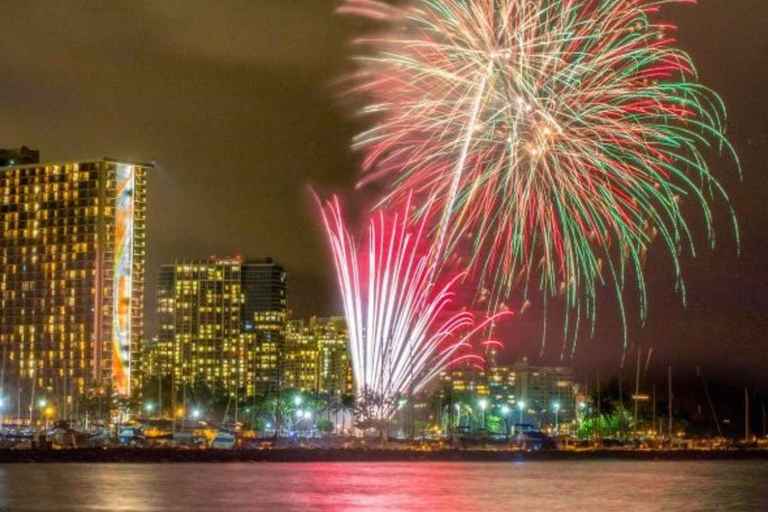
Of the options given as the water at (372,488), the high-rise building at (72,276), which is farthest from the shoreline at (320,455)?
the high-rise building at (72,276)

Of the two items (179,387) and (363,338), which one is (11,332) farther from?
(363,338)

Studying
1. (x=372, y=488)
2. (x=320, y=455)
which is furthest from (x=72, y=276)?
(x=372, y=488)

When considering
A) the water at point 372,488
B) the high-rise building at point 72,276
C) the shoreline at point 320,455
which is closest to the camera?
the water at point 372,488

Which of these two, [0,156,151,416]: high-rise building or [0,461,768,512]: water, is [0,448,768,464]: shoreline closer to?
[0,461,768,512]: water

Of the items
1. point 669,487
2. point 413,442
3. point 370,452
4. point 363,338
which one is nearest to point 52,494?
point 669,487

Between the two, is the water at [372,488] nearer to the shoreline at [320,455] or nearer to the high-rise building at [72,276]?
the shoreline at [320,455]

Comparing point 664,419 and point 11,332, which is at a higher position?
point 11,332
